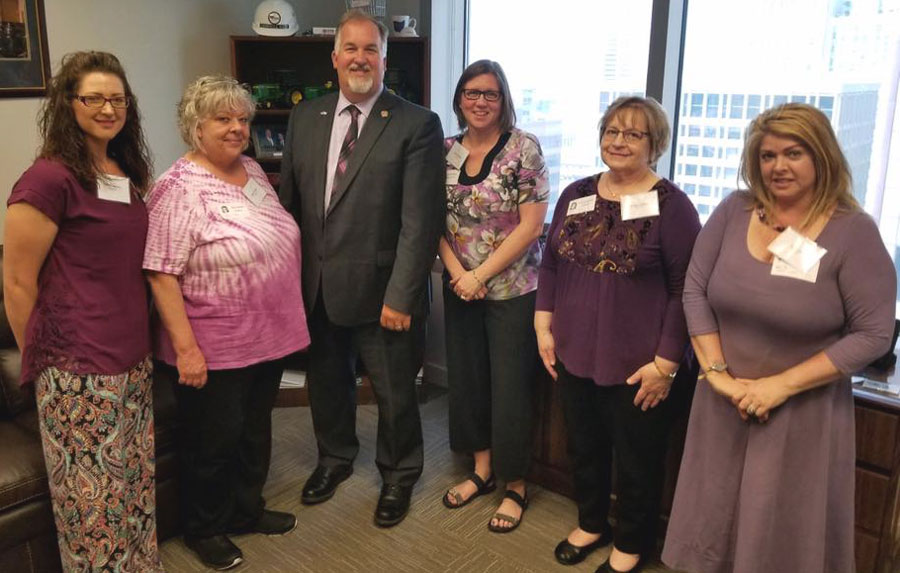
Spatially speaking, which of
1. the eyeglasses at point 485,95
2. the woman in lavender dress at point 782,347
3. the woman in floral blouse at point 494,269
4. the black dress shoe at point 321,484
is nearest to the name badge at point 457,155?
the woman in floral blouse at point 494,269

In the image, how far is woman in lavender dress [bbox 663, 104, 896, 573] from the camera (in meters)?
1.56

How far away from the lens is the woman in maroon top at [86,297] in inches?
66.6

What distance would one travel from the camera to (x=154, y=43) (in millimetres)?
3232

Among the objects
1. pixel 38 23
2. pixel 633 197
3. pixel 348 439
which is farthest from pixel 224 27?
pixel 633 197

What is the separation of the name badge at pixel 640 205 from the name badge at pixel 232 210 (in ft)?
3.45

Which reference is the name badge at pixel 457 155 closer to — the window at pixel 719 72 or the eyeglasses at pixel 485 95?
the eyeglasses at pixel 485 95

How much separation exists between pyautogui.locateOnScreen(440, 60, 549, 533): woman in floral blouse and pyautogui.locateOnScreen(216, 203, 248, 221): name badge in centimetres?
66

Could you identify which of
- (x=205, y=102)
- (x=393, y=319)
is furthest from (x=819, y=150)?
(x=205, y=102)

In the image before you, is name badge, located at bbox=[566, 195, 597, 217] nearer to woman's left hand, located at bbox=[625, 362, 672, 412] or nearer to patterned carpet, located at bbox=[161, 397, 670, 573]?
woman's left hand, located at bbox=[625, 362, 672, 412]

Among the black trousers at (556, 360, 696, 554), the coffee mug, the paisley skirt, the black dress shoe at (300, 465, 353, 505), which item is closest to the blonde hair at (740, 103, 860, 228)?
the black trousers at (556, 360, 696, 554)

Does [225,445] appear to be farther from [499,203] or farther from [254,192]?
[499,203]

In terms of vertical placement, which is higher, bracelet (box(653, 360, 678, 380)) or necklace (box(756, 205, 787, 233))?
necklace (box(756, 205, 787, 233))

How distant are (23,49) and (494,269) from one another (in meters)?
2.03

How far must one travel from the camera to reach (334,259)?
88.7 inches
